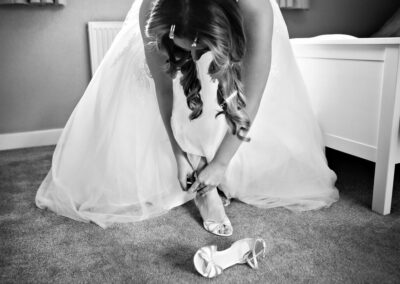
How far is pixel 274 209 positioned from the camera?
1343 mm

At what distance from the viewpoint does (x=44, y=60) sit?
220 centimetres

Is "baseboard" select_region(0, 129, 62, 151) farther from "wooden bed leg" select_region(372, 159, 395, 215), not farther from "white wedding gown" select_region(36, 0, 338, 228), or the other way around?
"wooden bed leg" select_region(372, 159, 395, 215)

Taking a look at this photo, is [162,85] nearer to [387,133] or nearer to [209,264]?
[209,264]

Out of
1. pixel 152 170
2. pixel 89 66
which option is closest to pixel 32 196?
pixel 152 170

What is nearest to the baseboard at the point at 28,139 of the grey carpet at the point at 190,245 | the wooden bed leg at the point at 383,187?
the grey carpet at the point at 190,245

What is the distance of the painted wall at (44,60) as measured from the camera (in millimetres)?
2117

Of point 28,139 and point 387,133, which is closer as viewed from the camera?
point 387,133

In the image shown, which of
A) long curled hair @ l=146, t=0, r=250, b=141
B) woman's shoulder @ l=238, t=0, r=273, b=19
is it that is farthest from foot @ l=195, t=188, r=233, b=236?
woman's shoulder @ l=238, t=0, r=273, b=19

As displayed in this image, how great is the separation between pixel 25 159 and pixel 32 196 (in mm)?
580

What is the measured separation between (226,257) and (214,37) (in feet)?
1.76

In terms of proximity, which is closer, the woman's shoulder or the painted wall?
the woman's shoulder

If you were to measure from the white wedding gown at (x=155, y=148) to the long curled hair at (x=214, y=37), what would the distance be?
0.97ft

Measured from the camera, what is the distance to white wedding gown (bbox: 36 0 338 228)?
1.32 m

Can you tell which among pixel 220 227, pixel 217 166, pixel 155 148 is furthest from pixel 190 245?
pixel 155 148
